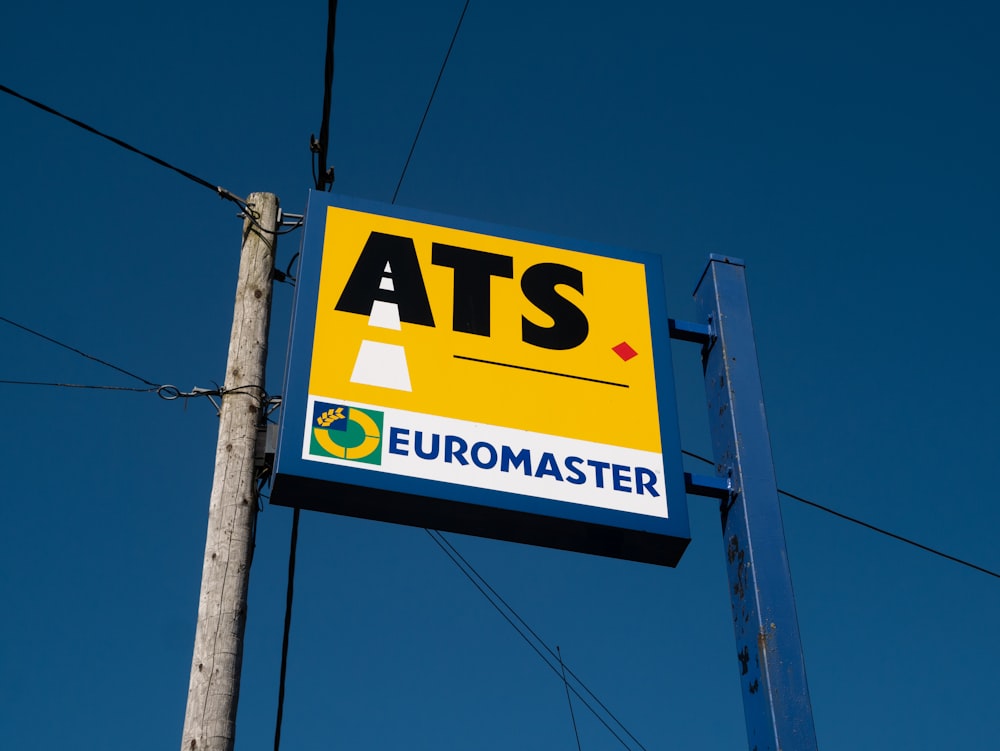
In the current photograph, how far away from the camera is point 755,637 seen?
18.5 ft

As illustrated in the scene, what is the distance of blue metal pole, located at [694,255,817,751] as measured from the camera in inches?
213

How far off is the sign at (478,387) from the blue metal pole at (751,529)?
0.26 m

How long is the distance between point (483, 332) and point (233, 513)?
1632 mm

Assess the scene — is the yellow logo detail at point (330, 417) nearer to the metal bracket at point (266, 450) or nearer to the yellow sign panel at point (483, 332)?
the yellow sign panel at point (483, 332)

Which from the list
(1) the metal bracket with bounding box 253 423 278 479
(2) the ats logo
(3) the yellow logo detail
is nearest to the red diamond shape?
(2) the ats logo

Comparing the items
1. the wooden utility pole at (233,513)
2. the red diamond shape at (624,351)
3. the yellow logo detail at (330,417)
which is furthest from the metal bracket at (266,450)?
the red diamond shape at (624,351)

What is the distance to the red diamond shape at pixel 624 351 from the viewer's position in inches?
276

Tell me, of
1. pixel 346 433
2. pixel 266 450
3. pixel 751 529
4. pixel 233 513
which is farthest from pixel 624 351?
pixel 233 513

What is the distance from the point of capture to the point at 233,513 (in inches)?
246

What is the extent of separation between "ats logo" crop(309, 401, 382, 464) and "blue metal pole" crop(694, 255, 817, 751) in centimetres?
178

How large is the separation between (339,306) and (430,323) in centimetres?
49

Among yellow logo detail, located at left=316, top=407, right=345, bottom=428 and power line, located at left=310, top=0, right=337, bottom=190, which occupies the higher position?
power line, located at left=310, top=0, right=337, bottom=190

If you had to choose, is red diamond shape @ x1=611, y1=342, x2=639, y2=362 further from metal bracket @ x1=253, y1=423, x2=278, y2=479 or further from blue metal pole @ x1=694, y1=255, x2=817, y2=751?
metal bracket @ x1=253, y1=423, x2=278, y2=479

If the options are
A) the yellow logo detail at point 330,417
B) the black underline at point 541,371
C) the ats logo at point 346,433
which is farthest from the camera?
the black underline at point 541,371
